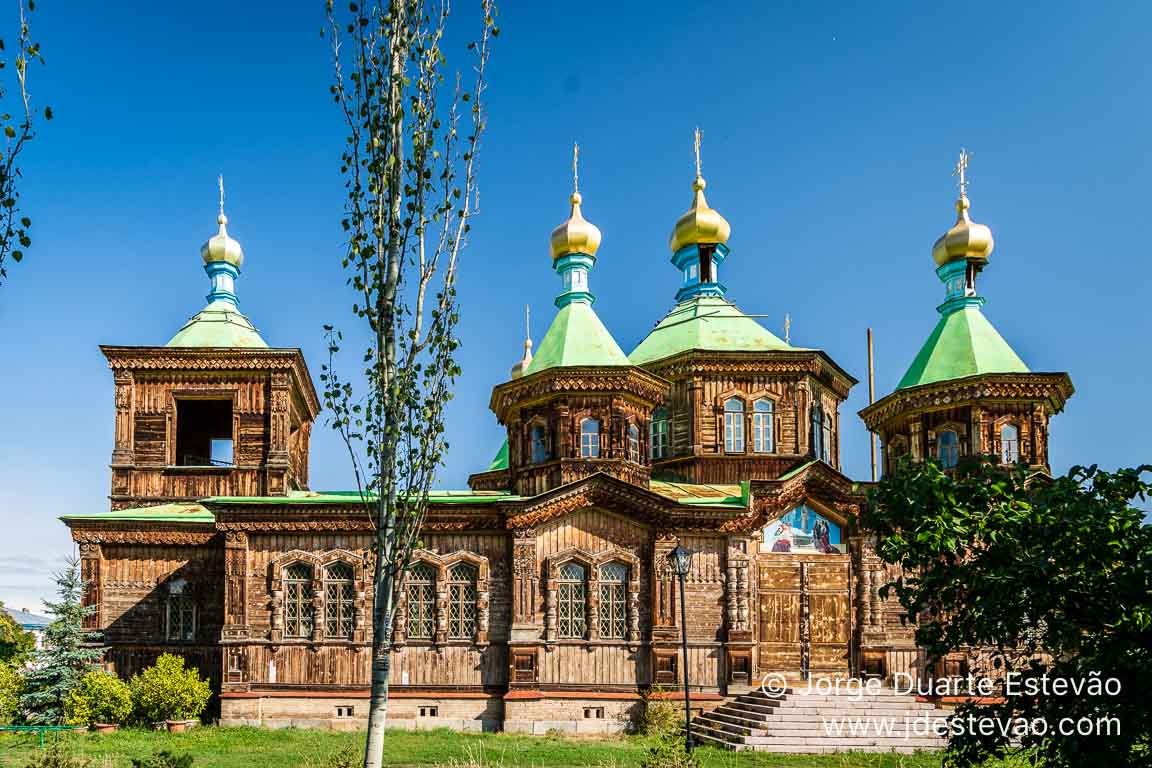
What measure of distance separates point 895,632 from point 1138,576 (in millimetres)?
16406

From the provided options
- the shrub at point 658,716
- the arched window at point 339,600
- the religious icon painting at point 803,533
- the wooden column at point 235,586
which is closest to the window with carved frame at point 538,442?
the arched window at point 339,600

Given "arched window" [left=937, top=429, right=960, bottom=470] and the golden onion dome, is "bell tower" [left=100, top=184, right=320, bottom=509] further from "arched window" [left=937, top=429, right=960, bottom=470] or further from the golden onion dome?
"arched window" [left=937, top=429, right=960, bottom=470]

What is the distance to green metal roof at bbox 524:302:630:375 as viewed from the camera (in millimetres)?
24859

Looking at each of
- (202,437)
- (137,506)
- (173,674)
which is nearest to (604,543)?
(173,674)

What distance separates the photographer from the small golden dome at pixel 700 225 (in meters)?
30.7

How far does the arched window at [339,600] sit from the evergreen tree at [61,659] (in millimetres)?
5452

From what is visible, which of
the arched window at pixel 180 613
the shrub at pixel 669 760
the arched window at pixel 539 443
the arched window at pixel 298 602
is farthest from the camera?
the arched window at pixel 539 443

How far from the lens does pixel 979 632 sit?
8773 mm

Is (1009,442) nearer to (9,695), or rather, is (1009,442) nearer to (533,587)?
(533,587)

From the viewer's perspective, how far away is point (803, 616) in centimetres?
2350

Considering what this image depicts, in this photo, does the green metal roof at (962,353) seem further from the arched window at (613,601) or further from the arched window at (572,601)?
the arched window at (572,601)

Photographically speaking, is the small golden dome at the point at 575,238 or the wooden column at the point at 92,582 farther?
the small golden dome at the point at 575,238

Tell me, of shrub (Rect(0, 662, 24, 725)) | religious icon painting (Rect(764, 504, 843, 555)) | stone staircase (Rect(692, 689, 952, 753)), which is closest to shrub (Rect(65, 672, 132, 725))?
shrub (Rect(0, 662, 24, 725))

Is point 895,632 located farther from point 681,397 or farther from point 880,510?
point 880,510
